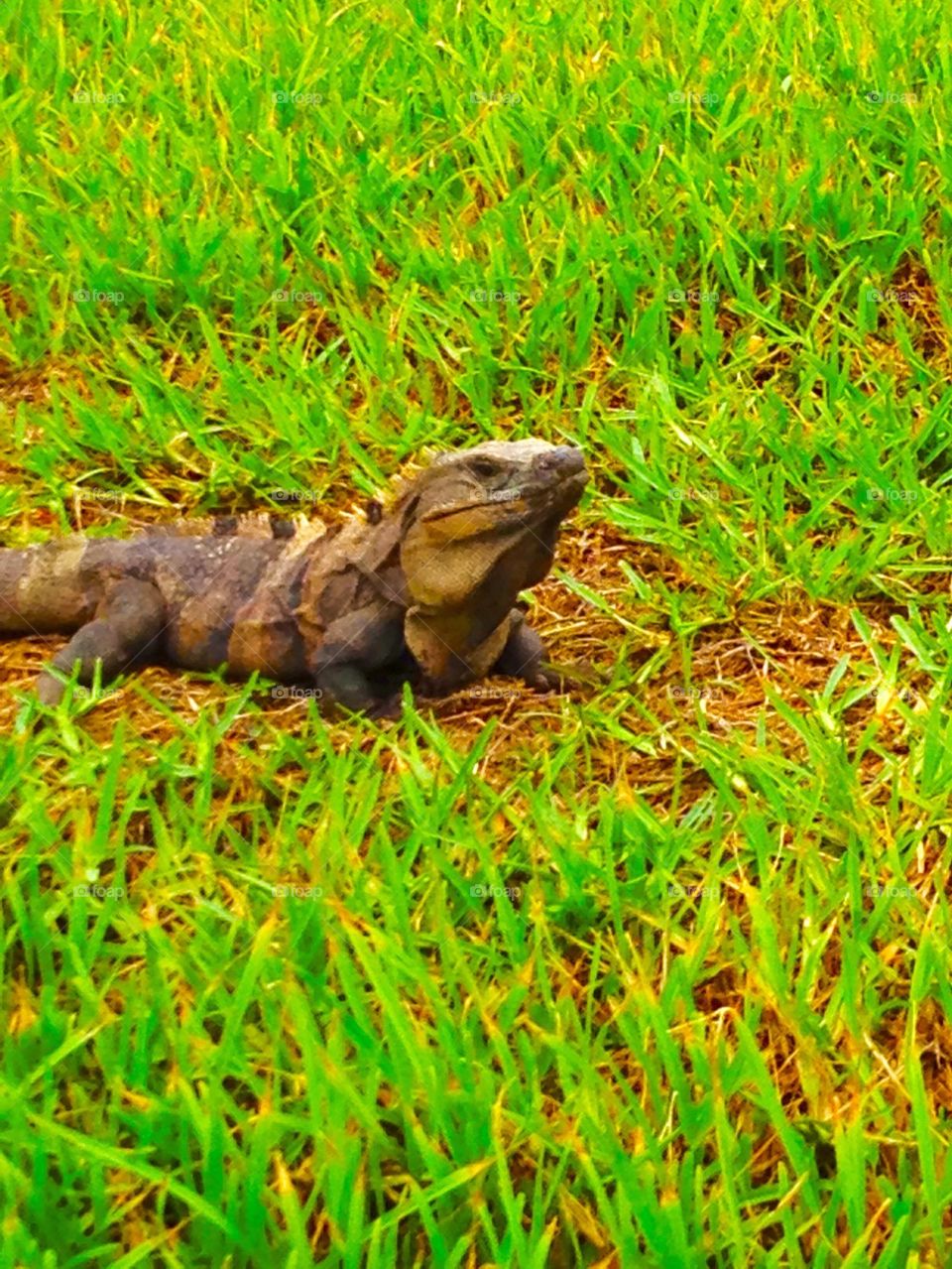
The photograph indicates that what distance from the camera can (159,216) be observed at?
5.57 meters

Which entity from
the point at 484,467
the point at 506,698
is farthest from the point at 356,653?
the point at 484,467

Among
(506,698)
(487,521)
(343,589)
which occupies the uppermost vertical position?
(487,521)

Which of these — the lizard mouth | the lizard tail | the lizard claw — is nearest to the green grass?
the lizard claw

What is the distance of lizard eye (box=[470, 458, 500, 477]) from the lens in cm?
358

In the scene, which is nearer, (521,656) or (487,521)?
(487,521)

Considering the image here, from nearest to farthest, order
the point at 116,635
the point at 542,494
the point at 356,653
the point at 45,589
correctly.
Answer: the point at 542,494 < the point at 356,653 < the point at 116,635 < the point at 45,589

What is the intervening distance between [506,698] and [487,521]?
0.45m

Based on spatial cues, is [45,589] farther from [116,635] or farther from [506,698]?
[506,698]

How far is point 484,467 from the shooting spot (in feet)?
11.8

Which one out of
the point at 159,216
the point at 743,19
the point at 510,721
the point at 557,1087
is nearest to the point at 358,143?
the point at 159,216

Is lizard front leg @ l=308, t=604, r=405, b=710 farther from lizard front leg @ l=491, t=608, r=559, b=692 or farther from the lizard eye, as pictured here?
the lizard eye

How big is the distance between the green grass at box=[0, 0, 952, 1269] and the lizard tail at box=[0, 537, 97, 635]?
0.99ft

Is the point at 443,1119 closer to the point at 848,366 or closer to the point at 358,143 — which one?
the point at 848,366

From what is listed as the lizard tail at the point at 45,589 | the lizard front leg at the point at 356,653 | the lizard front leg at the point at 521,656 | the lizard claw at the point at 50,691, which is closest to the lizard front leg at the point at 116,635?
the lizard claw at the point at 50,691
